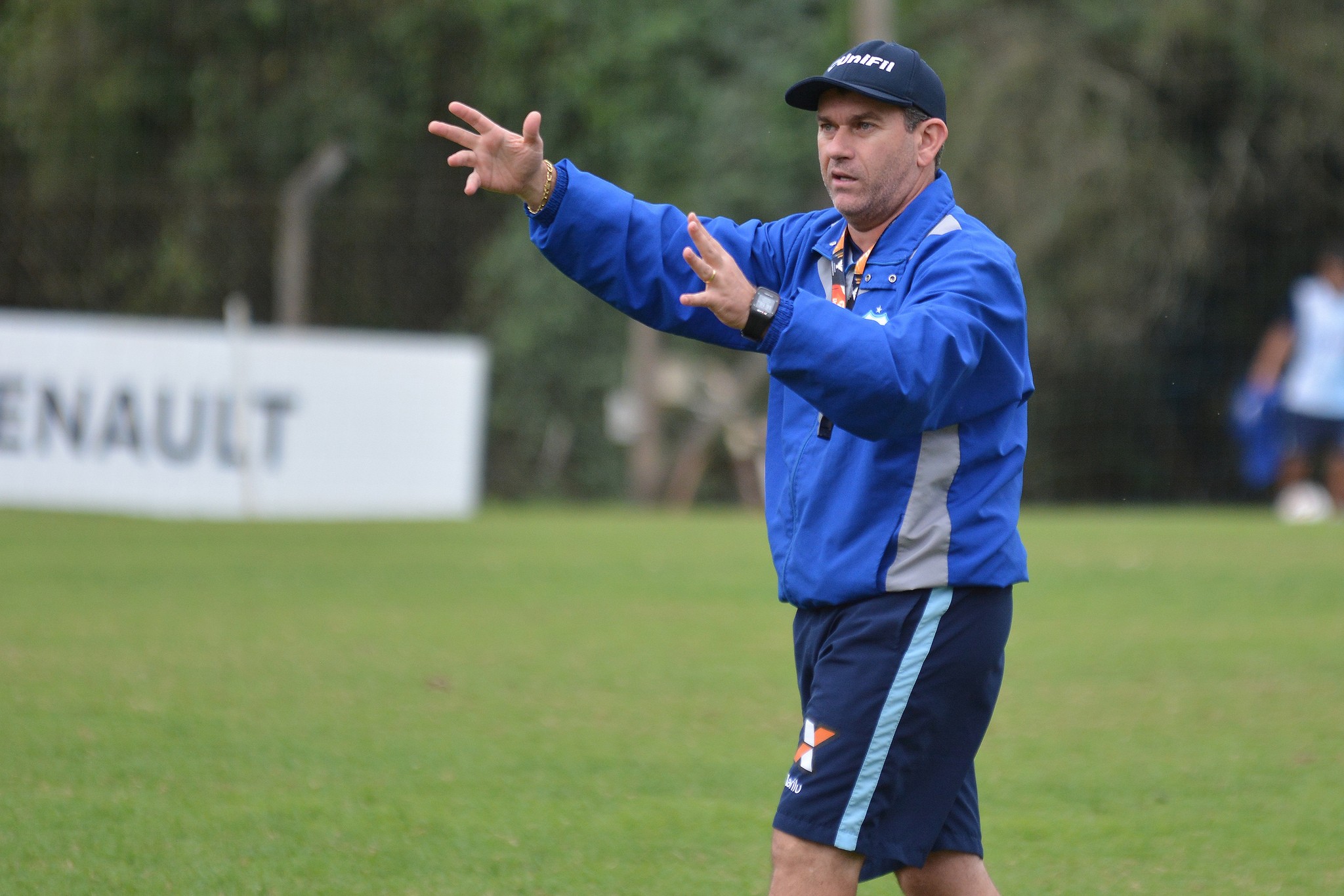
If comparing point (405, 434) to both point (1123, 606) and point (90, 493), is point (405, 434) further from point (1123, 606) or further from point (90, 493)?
point (1123, 606)

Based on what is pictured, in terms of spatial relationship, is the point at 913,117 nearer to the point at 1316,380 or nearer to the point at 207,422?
the point at 207,422

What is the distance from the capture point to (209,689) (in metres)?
6.85

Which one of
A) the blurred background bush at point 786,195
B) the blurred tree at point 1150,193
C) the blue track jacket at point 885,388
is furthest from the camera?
the blurred tree at point 1150,193

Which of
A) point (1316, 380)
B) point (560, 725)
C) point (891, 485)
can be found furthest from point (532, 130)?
point (1316, 380)

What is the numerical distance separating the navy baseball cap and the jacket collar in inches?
6.7

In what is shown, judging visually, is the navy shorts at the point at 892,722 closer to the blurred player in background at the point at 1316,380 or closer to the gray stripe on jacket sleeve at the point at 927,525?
the gray stripe on jacket sleeve at the point at 927,525

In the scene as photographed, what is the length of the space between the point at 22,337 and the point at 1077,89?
38.6 ft

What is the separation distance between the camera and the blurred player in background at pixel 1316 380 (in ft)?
46.4

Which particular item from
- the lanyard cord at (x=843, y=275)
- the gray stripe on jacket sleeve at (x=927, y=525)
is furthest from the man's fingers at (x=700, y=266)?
the gray stripe on jacket sleeve at (x=927, y=525)

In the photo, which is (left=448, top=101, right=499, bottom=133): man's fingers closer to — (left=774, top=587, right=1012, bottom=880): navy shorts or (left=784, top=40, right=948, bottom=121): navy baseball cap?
(left=784, top=40, right=948, bottom=121): navy baseball cap

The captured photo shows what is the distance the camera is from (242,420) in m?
13.8

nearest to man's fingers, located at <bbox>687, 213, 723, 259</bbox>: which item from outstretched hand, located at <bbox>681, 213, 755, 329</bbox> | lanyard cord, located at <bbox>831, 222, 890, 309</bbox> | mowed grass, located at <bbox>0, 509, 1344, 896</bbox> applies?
outstretched hand, located at <bbox>681, 213, 755, 329</bbox>

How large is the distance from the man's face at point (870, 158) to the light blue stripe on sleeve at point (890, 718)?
0.79m

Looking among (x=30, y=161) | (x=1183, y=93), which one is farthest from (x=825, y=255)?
(x=30, y=161)
